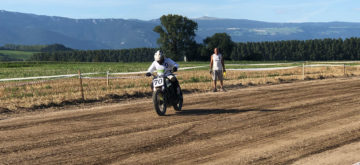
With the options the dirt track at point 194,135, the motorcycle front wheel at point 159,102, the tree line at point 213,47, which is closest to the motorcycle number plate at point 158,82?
the motorcycle front wheel at point 159,102

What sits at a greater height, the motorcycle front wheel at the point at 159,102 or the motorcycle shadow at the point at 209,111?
the motorcycle front wheel at the point at 159,102

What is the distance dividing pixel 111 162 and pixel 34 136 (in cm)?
272

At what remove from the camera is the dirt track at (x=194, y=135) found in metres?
6.40

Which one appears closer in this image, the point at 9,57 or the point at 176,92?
the point at 176,92

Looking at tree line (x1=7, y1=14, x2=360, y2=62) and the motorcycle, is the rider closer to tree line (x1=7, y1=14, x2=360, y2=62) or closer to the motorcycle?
the motorcycle

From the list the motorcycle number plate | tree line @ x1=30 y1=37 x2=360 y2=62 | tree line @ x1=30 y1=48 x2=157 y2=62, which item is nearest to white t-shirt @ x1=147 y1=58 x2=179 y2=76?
the motorcycle number plate

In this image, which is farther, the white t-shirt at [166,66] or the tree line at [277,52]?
the tree line at [277,52]

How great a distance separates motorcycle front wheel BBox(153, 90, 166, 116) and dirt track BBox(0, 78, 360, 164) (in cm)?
21

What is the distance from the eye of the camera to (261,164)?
5934 mm

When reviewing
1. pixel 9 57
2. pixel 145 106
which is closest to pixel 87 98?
pixel 145 106

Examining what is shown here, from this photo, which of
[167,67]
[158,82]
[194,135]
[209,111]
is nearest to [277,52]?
[209,111]

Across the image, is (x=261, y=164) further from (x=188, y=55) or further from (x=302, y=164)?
Answer: (x=188, y=55)

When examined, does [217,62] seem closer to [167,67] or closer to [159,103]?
[167,67]

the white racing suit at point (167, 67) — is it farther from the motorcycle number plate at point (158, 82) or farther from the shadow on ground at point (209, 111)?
the shadow on ground at point (209, 111)
